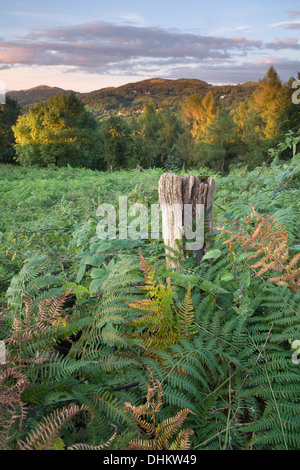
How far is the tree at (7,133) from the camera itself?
32.6 metres

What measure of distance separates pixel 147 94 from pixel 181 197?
231 ft

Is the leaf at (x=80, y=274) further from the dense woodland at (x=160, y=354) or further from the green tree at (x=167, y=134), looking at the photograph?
the green tree at (x=167, y=134)

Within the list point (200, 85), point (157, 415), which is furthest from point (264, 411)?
point (200, 85)

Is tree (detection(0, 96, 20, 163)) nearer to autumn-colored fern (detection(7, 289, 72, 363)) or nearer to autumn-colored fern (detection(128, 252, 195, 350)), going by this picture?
autumn-colored fern (detection(7, 289, 72, 363))

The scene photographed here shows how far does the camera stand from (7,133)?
3344 cm

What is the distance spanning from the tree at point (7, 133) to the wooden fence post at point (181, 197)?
33977 mm

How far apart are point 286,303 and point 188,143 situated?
5123cm

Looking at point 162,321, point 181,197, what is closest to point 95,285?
point 162,321

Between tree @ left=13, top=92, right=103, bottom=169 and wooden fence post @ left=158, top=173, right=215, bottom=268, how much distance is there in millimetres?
27038

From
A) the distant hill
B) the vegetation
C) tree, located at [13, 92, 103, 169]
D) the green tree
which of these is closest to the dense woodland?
the vegetation

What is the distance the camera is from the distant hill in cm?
4446

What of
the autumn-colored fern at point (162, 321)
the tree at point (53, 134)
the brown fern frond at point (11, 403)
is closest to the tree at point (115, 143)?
the tree at point (53, 134)
